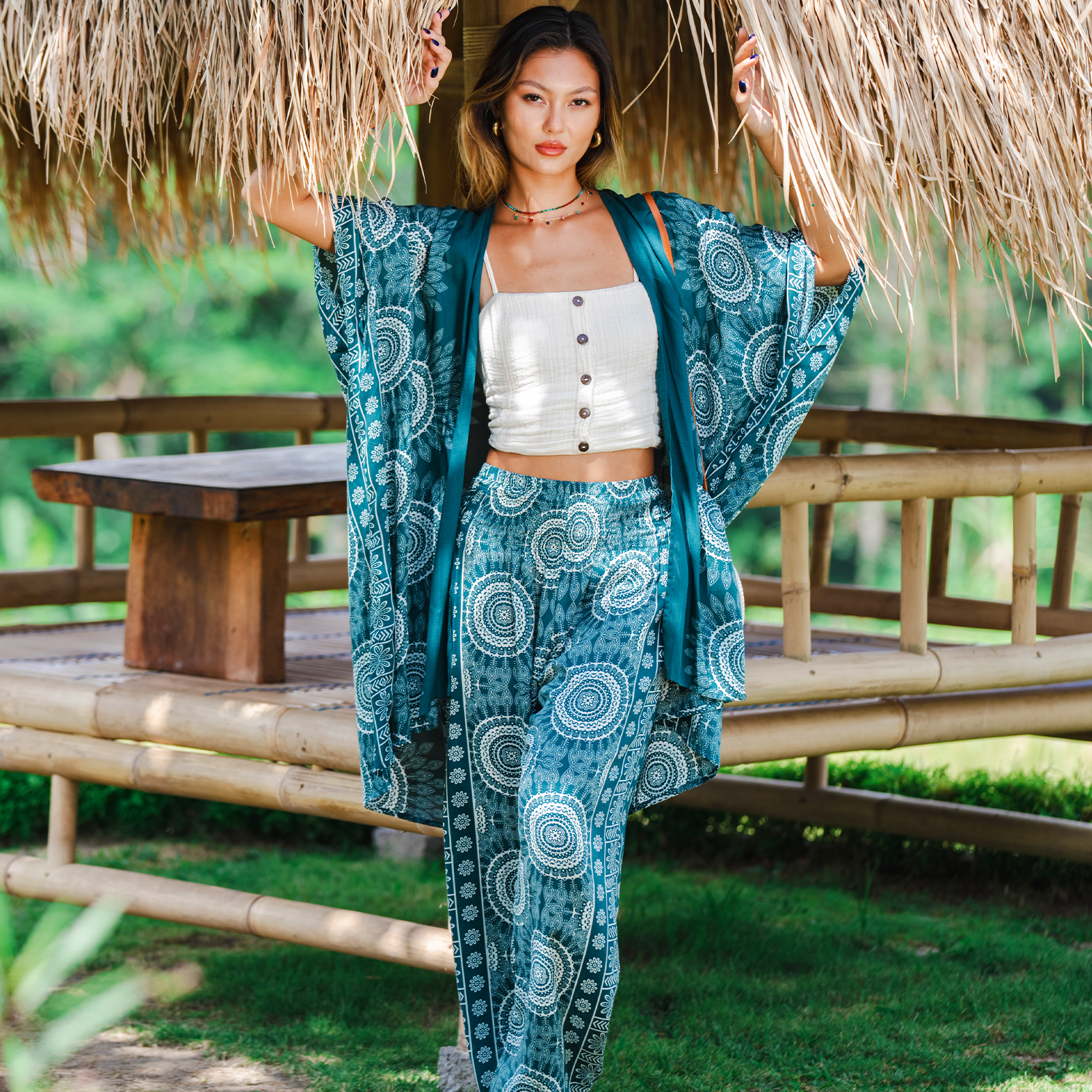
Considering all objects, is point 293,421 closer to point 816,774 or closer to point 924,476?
point 816,774

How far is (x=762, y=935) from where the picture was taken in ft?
11.9

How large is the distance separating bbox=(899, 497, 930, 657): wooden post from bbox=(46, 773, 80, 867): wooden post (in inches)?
76.0

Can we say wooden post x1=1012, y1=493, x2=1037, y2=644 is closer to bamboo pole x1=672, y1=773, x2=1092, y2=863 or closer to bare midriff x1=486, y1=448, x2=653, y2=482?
bamboo pole x1=672, y1=773, x2=1092, y2=863

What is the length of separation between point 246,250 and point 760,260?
3.51 meters

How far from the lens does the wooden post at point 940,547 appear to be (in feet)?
13.2

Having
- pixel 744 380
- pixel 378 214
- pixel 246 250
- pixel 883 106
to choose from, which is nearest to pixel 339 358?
pixel 378 214

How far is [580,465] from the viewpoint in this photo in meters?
2.19

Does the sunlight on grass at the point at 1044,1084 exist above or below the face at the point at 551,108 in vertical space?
below

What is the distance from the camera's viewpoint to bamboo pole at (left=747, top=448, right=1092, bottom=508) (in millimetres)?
2732

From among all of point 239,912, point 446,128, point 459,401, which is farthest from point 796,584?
point 446,128

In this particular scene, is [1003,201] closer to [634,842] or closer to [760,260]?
[760,260]

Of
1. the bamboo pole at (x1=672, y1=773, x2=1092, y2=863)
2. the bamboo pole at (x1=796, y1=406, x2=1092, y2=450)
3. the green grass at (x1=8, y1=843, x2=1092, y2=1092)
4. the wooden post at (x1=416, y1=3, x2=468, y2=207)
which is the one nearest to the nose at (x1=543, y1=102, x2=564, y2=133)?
the wooden post at (x1=416, y1=3, x2=468, y2=207)

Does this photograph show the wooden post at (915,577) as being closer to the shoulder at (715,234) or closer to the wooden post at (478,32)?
the shoulder at (715,234)

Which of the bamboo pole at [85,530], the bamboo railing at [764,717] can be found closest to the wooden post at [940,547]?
the bamboo railing at [764,717]
